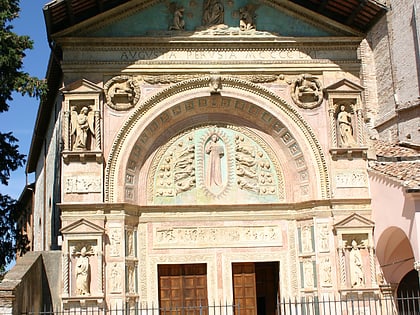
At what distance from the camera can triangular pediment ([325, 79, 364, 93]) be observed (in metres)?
15.2

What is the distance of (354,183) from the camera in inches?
588

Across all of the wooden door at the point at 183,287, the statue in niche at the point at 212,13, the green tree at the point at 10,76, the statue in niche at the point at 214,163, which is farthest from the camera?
the statue in niche at the point at 212,13

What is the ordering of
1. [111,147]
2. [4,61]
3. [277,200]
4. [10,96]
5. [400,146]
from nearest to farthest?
[4,61]
[10,96]
[111,147]
[277,200]
[400,146]

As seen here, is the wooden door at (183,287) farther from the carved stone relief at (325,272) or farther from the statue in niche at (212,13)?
the statue in niche at (212,13)

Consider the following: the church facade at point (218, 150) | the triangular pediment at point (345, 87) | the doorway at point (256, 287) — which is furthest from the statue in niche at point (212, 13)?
the doorway at point (256, 287)

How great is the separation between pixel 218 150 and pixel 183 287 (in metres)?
3.23

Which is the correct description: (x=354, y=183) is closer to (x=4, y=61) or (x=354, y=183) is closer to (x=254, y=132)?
(x=254, y=132)

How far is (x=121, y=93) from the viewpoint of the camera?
48.2 ft

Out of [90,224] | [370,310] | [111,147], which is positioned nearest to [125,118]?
[111,147]

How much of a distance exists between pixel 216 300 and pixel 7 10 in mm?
7514

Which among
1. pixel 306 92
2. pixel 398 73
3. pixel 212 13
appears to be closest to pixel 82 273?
pixel 306 92

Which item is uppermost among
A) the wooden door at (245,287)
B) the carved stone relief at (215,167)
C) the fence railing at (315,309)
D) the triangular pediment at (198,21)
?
the triangular pediment at (198,21)

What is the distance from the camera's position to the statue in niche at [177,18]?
1522 cm

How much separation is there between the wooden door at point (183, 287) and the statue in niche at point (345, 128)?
14.1 ft
